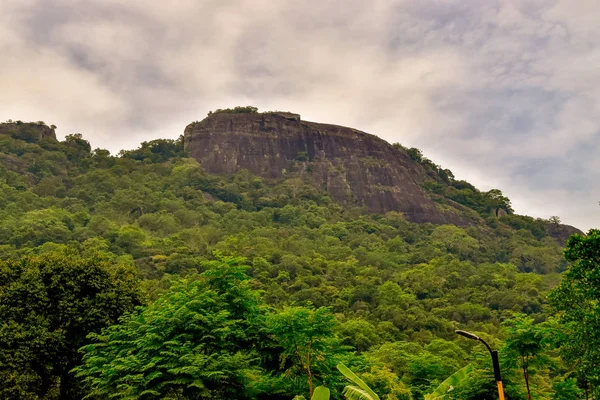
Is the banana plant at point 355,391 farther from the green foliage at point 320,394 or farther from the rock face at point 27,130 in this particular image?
the rock face at point 27,130

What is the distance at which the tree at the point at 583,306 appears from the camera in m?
13.7

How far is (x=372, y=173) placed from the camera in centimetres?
10538

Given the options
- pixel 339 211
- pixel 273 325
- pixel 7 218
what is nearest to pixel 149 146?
pixel 339 211

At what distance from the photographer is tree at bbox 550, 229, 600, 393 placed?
13719mm

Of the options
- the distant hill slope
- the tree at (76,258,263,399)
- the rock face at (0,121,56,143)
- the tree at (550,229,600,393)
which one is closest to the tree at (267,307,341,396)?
the tree at (76,258,263,399)

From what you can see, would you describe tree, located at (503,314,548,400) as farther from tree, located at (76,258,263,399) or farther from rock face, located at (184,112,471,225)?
rock face, located at (184,112,471,225)

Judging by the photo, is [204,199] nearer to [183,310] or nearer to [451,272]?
[451,272]

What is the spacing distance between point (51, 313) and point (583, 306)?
17187 mm

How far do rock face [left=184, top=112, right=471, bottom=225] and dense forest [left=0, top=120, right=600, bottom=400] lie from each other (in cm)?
455

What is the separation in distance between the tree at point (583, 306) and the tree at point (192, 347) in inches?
316

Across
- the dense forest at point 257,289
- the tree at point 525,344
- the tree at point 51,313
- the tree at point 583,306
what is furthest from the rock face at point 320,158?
the tree at point 583,306

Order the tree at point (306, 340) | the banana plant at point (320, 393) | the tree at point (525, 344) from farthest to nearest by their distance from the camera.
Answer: the tree at point (525, 344) < the tree at point (306, 340) < the banana plant at point (320, 393)

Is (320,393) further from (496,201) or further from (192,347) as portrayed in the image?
(496,201)

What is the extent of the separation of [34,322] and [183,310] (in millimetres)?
7793
